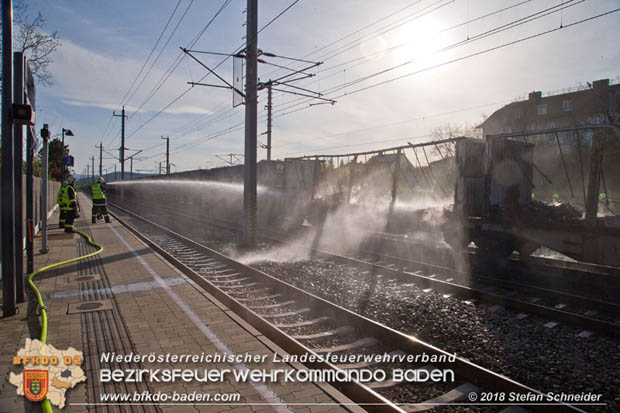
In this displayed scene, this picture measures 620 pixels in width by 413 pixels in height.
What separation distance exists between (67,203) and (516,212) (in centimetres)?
1505

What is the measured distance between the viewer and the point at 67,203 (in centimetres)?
1377

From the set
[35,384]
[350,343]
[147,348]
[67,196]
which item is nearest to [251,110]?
[67,196]

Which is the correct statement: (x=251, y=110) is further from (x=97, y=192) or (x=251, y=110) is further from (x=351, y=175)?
(x=97, y=192)

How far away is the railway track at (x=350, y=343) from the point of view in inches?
→ 145

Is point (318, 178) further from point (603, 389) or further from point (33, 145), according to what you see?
point (603, 389)

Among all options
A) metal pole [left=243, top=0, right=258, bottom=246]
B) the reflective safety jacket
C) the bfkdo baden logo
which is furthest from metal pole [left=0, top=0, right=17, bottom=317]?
the reflective safety jacket

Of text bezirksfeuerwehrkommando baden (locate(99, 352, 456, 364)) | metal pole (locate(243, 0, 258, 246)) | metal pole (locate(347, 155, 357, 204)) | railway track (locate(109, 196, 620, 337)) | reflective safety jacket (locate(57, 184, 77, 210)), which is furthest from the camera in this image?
metal pole (locate(347, 155, 357, 204))

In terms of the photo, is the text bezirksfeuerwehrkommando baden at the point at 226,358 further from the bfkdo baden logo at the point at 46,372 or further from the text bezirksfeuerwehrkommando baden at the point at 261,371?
the bfkdo baden logo at the point at 46,372

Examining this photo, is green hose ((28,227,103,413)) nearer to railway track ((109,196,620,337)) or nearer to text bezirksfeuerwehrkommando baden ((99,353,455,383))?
text bezirksfeuerwehrkommando baden ((99,353,455,383))

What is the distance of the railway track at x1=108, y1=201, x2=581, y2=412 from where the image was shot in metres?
3.68

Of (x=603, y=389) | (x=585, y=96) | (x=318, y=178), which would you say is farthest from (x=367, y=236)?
(x=585, y=96)

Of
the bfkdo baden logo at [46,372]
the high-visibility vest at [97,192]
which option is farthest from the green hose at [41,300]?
the high-visibility vest at [97,192]

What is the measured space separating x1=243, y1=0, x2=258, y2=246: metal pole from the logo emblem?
9.42 metres

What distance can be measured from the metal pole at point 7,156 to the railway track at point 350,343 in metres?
3.06
